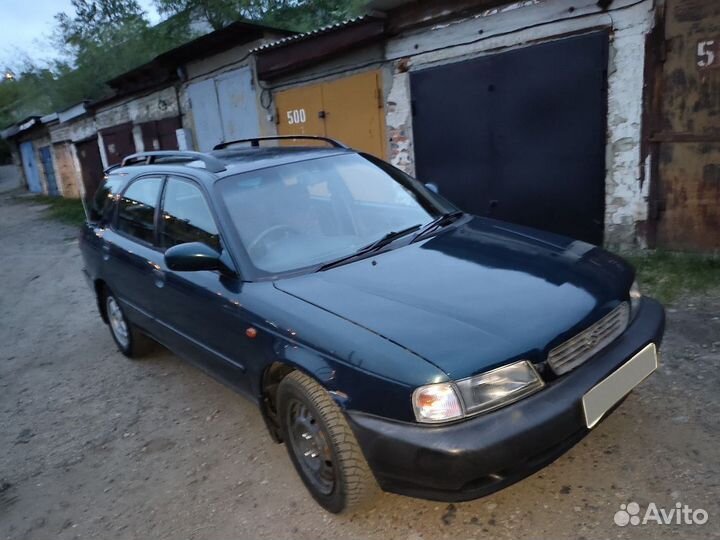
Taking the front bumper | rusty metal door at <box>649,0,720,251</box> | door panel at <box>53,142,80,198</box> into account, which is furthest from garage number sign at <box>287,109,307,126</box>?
door panel at <box>53,142,80,198</box>

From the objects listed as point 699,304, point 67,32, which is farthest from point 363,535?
point 67,32

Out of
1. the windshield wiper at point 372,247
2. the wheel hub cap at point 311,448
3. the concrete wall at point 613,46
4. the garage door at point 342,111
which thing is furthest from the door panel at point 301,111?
the wheel hub cap at point 311,448

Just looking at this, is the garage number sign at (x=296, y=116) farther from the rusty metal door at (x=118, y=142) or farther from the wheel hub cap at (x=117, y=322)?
the rusty metal door at (x=118, y=142)

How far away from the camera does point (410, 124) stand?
723 cm

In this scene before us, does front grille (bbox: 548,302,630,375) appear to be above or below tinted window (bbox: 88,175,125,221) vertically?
below

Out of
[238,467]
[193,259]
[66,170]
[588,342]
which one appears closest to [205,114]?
[193,259]

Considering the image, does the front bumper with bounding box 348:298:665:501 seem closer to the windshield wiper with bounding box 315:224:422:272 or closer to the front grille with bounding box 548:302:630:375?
the front grille with bounding box 548:302:630:375

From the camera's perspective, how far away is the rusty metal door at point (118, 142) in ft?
49.3

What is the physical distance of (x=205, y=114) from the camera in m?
11.8

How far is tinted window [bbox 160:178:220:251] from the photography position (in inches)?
118

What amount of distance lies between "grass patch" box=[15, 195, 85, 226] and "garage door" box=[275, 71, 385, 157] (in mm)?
6417

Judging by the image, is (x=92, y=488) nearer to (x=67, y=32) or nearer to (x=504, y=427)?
(x=504, y=427)

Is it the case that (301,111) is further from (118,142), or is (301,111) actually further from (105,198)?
(118,142)

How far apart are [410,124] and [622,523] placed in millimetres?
5871
